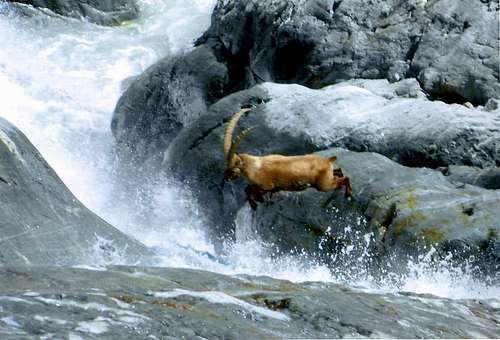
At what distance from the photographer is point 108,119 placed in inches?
719

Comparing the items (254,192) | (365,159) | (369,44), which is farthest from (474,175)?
(369,44)

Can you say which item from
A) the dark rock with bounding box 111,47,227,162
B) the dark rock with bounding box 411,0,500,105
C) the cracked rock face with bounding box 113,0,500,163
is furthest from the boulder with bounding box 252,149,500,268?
the dark rock with bounding box 111,47,227,162

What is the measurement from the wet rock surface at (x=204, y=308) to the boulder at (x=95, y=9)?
17.0m

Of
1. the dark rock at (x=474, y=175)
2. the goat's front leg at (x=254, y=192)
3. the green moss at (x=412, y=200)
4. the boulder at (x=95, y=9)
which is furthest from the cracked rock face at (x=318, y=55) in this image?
the boulder at (x=95, y=9)

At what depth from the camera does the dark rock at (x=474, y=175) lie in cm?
1046

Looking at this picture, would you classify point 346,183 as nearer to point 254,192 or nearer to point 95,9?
point 254,192

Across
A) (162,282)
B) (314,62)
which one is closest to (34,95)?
(314,62)

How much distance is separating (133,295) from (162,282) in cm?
77

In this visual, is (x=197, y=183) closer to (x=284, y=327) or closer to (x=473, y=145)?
(x=473, y=145)

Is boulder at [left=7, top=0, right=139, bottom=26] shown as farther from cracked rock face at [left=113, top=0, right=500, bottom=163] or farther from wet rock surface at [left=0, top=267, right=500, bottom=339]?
wet rock surface at [left=0, top=267, right=500, bottom=339]

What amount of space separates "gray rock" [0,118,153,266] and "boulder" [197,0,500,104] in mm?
6202

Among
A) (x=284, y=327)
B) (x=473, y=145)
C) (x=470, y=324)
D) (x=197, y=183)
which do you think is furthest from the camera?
(x=197, y=183)

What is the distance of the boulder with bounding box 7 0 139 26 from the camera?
74.1 feet

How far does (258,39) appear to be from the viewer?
1620 cm
